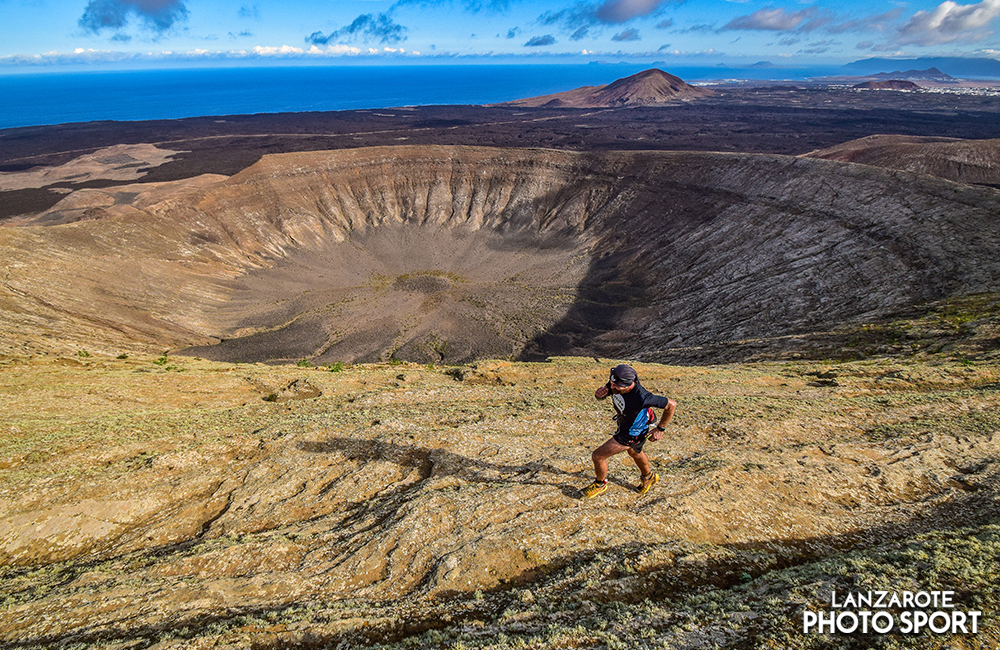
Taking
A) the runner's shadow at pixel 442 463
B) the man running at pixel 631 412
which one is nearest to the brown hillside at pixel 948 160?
the man running at pixel 631 412

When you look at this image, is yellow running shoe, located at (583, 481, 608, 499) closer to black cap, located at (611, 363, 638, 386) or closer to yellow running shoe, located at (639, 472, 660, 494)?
yellow running shoe, located at (639, 472, 660, 494)

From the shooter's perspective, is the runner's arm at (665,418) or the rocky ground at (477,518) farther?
the runner's arm at (665,418)

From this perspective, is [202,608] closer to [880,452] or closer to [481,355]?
[880,452]

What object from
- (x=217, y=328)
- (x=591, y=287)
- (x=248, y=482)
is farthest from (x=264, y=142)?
(x=248, y=482)

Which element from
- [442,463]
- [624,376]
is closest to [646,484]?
[624,376]

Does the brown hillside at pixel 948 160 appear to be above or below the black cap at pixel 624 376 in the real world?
above

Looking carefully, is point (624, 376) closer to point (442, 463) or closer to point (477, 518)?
point (477, 518)

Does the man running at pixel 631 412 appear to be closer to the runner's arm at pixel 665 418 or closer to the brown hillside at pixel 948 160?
the runner's arm at pixel 665 418
